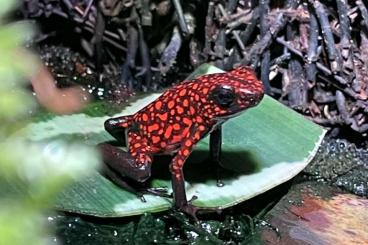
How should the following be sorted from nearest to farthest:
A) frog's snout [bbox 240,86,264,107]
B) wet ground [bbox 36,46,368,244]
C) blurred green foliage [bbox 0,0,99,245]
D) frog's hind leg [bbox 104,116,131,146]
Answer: blurred green foliage [bbox 0,0,99,245]
frog's snout [bbox 240,86,264,107]
wet ground [bbox 36,46,368,244]
frog's hind leg [bbox 104,116,131,146]

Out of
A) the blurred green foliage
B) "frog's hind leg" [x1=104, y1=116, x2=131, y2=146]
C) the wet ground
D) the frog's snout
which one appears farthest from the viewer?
"frog's hind leg" [x1=104, y1=116, x2=131, y2=146]

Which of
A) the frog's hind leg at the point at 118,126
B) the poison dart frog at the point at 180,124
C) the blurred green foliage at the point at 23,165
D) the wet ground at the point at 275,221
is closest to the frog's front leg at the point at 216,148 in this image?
the poison dart frog at the point at 180,124

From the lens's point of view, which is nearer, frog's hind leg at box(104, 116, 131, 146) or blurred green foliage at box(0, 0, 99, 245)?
blurred green foliage at box(0, 0, 99, 245)

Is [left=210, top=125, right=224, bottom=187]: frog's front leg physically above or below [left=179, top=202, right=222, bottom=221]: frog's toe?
above

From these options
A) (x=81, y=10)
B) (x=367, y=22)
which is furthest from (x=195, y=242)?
(x=81, y=10)

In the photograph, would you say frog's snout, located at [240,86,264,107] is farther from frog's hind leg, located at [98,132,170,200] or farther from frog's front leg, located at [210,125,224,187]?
frog's hind leg, located at [98,132,170,200]

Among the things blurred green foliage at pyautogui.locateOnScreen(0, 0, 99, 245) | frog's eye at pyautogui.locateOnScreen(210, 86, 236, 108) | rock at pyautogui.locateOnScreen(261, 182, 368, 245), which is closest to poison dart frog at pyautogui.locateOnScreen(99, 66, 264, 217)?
frog's eye at pyautogui.locateOnScreen(210, 86, 236, 108)

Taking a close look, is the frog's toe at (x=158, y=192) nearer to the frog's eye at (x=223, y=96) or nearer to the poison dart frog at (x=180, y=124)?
the poison dart frog at (x=180, y=124)

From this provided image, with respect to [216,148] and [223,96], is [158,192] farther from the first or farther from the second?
[223,96]
